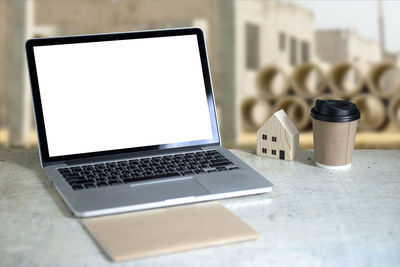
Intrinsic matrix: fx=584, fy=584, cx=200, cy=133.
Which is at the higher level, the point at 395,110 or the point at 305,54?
the point at 305,54

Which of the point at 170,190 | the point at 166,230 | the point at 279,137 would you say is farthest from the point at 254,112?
the point at 166,230

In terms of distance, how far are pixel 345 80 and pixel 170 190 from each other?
7.01ft

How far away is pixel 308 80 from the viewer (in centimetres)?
295

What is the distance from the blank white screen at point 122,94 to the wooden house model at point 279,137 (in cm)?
13

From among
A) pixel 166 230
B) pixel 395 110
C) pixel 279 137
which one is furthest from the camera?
pixel 395 110

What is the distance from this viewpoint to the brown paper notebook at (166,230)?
789 millimetres

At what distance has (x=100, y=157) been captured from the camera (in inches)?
44.2

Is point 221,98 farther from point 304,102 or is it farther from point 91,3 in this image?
point 91,3

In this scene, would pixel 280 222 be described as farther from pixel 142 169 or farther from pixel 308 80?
pixel 308 80

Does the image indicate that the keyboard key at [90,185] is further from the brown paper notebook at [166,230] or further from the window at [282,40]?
the window at [282,40]

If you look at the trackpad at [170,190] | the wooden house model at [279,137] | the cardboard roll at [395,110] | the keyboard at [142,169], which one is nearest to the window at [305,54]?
the cardboard roll at [395,110]

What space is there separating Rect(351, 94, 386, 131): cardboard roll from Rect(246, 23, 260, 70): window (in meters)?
0.53

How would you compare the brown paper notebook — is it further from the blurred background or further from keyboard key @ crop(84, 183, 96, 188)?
the blurred background

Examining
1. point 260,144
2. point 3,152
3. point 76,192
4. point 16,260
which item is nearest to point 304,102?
point 260,144
